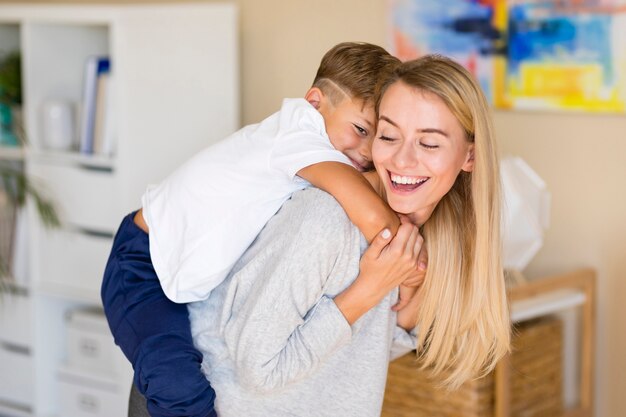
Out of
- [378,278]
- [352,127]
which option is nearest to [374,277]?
[378,278]

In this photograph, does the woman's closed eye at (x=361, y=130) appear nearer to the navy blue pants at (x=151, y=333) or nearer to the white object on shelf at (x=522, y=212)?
the navy blue pants at (x=151, y=333)

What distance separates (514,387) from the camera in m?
2.56

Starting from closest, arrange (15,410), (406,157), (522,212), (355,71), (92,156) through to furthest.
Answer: (406,157)
(355,71)
(522,212)
(92,156)
(15,410)

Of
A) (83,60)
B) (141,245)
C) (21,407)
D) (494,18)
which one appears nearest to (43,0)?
(83,60)

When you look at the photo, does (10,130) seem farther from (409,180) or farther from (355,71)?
(409,180)

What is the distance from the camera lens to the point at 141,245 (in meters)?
1.81

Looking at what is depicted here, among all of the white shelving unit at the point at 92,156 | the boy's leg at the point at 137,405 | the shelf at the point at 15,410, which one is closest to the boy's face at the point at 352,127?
the boy's leg at the point at 137,405

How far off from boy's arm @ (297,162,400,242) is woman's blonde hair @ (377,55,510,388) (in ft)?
0.36

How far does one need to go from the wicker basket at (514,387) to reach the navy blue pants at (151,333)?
3.18ft

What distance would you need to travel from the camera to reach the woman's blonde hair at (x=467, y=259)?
1.47m

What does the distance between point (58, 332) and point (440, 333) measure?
225cm

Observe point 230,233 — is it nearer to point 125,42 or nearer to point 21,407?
point 125,42

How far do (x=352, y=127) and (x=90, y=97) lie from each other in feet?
5.83

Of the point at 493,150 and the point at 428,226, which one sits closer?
the point at 493,150
